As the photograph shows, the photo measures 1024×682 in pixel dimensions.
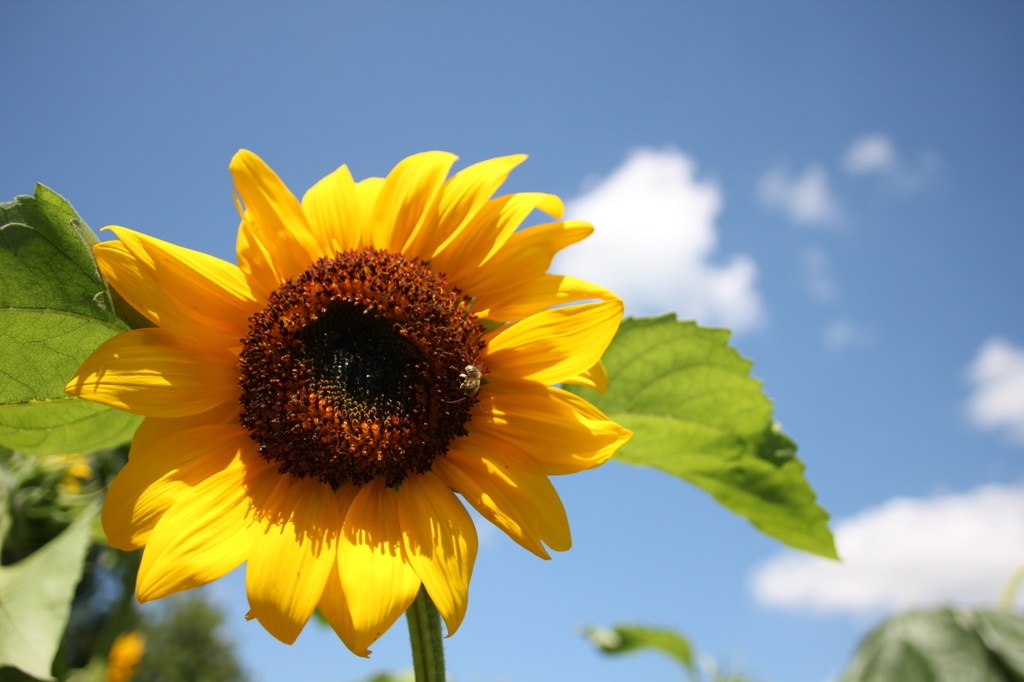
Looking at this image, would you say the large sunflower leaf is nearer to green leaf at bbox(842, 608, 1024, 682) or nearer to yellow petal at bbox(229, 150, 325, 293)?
yellow petal at bbox(229, 150, 325, 293)

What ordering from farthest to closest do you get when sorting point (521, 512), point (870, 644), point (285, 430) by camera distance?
point (870, 644), point (285, 430), point (521, 512)

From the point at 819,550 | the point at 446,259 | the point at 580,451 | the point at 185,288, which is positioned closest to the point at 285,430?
the point at 185,288

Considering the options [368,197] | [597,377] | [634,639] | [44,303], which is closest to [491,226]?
A: [368,197]

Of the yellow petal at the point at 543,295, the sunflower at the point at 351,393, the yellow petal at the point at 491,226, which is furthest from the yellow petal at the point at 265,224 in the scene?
the yellow petal at the point at 543,295

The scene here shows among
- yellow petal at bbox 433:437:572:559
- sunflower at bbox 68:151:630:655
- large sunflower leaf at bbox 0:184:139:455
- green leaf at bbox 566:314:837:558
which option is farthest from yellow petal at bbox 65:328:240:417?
green leaf at bbox 566:314:837:558

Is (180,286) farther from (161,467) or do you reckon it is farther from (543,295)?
(543,295)

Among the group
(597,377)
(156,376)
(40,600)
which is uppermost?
(597,377)

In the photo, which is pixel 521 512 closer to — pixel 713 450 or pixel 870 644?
pixel 713 450

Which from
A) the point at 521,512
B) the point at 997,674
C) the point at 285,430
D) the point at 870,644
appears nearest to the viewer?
the point at 521,512
